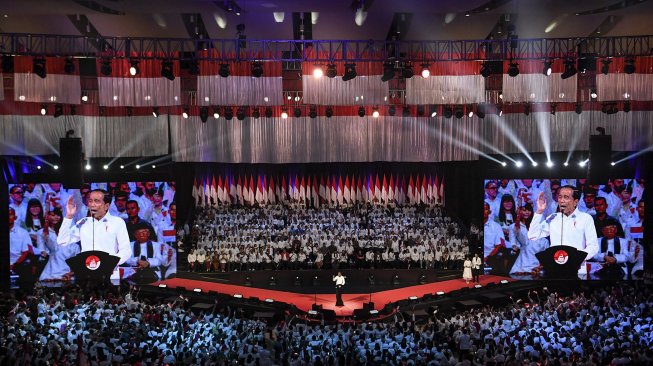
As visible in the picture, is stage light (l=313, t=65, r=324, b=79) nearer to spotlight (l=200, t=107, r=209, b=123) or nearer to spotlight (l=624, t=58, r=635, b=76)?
spotlight (l=200, t=107, r=209, b=123)

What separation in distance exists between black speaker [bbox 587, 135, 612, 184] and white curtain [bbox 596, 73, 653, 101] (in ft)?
4.34

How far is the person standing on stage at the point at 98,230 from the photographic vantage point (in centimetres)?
2408

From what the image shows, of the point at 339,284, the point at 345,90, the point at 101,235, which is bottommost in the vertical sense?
the point at 339,284

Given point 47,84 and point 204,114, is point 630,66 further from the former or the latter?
point 47,84

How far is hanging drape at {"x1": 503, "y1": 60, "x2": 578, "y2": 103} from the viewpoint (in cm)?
2189

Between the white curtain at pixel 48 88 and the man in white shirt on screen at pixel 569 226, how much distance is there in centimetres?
1596

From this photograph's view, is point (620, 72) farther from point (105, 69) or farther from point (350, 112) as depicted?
point (105, 69)

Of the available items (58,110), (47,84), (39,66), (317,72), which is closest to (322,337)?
(317,72)

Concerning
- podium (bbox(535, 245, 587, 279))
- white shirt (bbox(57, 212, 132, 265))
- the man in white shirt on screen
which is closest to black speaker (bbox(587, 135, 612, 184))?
the man in white shirt on screen

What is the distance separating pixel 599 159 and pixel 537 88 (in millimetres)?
3021

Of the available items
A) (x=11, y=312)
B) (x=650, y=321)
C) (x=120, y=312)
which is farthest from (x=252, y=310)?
(x=650, y=321)

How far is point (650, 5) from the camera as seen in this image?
17625mm

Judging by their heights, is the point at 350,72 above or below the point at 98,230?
above

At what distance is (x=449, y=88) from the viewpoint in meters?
22.3
